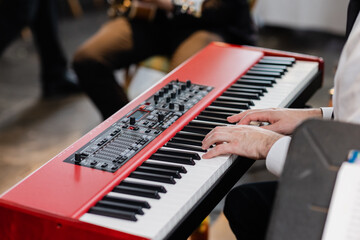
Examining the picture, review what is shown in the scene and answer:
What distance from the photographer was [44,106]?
4125 millimetres

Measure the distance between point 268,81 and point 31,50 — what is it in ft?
12.0

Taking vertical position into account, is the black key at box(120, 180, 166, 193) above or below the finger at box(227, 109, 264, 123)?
below

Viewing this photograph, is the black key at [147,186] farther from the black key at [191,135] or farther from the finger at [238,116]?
the finger at [238,116]

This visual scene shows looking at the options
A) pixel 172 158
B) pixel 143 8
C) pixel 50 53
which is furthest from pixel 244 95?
pixel 50 53

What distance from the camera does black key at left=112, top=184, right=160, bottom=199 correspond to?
144cm

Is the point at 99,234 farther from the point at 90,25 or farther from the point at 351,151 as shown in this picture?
the point at 90,25

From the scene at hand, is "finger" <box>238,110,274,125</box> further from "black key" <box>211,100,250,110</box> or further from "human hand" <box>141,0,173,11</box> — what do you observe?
"human hand" <box>141,0,173,11</box>

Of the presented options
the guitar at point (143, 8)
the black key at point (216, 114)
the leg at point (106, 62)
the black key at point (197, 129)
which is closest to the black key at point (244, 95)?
the black key at point (216, 114)

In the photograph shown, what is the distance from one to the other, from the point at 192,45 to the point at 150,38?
0.32m

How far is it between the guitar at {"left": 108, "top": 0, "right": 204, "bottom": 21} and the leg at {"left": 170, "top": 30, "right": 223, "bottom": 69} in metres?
0.12

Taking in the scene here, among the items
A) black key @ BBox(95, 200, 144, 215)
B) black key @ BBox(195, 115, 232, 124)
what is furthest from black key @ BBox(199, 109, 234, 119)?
black key @ BBox(95, 200, 144, 215)

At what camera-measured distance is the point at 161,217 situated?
137 centimetres

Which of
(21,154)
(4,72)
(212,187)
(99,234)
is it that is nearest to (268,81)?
(212,187)

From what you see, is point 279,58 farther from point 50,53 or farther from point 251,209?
point 50,53
